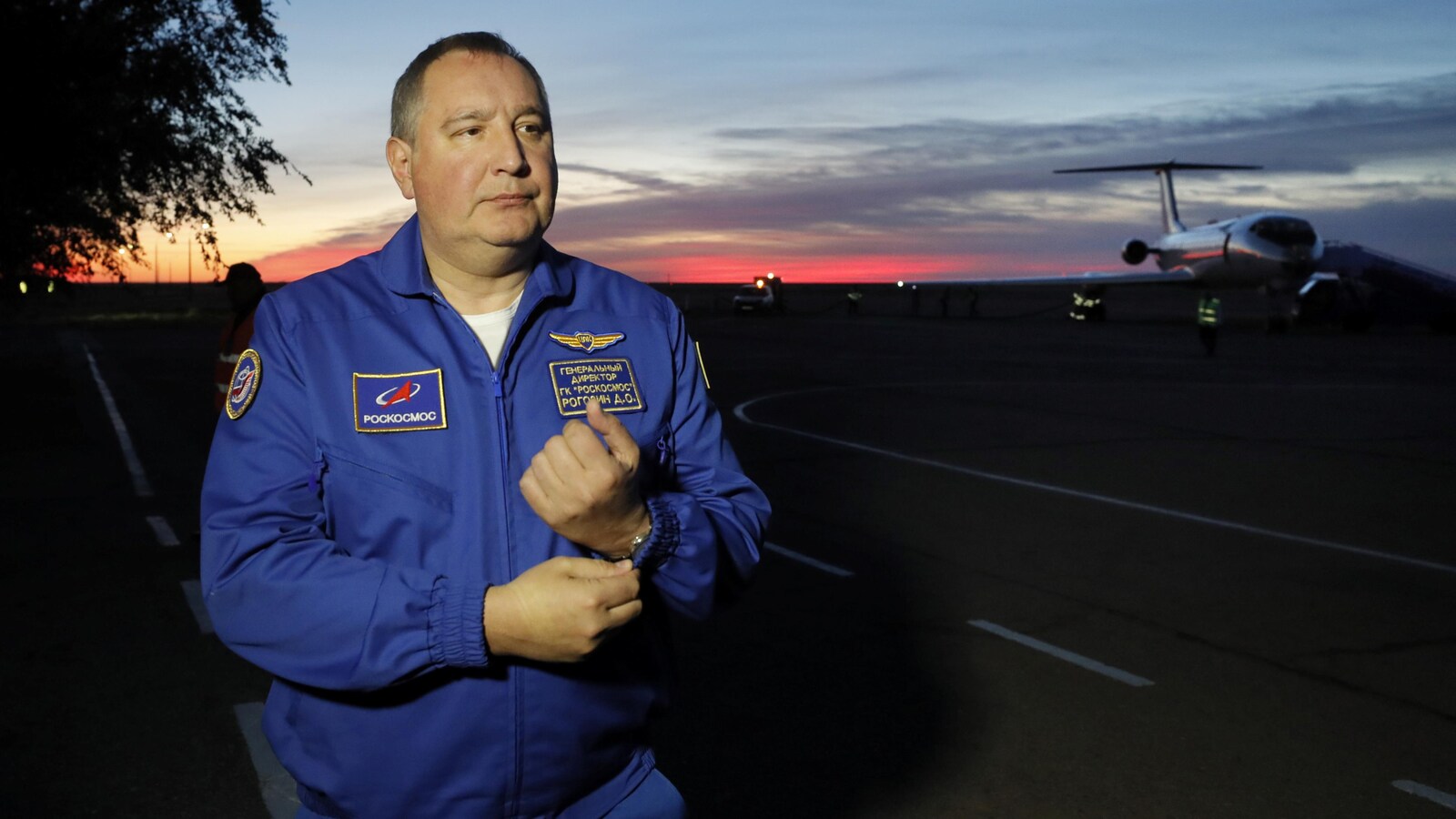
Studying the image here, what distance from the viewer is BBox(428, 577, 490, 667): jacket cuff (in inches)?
72.7

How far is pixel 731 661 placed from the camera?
20.7ft

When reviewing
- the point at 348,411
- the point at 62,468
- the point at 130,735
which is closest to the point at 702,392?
the point at 348,411

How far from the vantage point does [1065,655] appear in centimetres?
636

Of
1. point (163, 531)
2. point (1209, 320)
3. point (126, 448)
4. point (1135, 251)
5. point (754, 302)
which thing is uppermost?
point (1135, 251)

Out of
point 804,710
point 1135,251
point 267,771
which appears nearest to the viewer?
point 267,771

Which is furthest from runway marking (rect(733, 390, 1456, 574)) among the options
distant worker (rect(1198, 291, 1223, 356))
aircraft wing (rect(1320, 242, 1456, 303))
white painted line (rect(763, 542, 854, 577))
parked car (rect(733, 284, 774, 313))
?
parked car (rect(733, 284, 774, 313))

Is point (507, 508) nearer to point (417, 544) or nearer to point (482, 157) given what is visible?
point (417, 544)

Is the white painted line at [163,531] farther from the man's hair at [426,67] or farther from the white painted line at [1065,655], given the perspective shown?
the man's hair at [426,67]

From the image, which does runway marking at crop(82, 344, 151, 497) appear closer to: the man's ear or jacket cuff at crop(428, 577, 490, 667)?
the man's ear

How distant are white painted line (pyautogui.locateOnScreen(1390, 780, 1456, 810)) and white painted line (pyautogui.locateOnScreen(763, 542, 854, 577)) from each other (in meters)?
3.77

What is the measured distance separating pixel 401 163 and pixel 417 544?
0.67 meters

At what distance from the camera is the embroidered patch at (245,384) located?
2.00 m

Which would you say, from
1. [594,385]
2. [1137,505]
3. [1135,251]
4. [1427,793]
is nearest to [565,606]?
[594,385]

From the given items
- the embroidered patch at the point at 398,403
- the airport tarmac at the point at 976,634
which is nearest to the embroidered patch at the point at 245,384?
the embroidered patch at the point at 398,403
